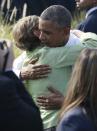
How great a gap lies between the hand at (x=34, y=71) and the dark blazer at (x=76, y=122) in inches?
39.2

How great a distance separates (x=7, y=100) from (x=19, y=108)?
0.12m

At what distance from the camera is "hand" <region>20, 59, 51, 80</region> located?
5492 mm

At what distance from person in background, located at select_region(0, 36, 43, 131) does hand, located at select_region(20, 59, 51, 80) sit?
2.98 feet

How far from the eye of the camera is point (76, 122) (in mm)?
4457

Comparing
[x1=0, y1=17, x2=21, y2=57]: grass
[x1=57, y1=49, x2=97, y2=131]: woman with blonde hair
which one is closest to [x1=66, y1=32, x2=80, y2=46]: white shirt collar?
[x1=57, y1=49, x2=97, y2=131]: woman with blonde hair

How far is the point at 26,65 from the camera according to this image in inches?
226

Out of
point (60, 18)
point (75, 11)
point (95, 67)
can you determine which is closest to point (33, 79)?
point (60, 18)

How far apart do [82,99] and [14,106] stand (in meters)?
0.48

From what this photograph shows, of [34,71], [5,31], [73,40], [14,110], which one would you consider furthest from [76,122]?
[5,31]

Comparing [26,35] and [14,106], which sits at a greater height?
A: [14,106]

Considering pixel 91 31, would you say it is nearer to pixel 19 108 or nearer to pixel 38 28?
pixel 38 28

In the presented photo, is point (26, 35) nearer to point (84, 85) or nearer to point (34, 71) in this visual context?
point (34, 71)

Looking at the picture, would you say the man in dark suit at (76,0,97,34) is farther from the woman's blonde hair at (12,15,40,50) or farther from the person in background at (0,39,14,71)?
the person in background at (0,39,14,71)

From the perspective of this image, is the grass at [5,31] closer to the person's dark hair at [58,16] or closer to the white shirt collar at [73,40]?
the white shirt collar at [73,40]
